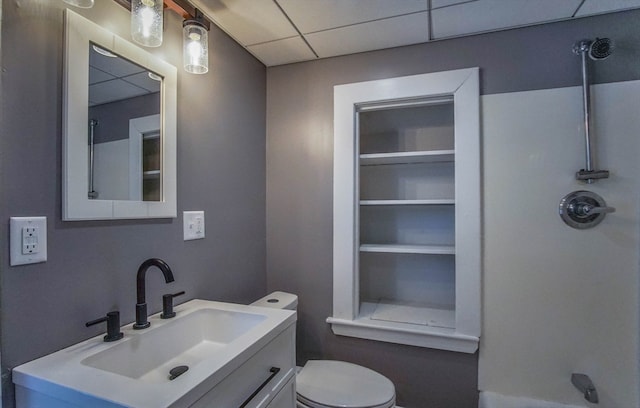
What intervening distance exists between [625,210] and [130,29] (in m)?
2.20

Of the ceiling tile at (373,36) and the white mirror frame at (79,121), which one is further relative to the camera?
the ceiling tile at (373,36)

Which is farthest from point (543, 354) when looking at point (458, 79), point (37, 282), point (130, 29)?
point (130, 29)

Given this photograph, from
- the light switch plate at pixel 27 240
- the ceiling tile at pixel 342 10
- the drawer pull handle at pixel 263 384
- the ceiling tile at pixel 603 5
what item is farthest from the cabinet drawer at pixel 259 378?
the ceiling tile at pixel 603 5

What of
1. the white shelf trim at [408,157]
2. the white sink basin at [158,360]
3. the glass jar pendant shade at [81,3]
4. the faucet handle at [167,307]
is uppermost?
the glass jar pendant shade at [81,3]

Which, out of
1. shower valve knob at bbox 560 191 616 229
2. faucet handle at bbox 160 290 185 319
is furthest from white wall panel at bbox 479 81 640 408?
faucet handle at bbox 160 290 185 319

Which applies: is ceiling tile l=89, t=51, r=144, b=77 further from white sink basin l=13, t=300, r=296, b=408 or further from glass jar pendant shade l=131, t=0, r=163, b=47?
white sink basin l=13, t=300, r=296, b=408

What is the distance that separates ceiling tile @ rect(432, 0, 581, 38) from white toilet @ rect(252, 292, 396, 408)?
1668 mm

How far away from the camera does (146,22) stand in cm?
99

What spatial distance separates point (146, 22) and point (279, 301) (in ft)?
4.49

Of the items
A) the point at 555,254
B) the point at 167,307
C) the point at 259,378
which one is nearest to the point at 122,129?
the point at 167,307

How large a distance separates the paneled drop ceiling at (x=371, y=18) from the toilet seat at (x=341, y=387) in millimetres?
1746

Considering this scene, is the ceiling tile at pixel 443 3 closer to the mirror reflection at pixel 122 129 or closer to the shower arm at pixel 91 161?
the mirror reflection at pixel 122 129

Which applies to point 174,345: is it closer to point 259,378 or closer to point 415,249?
point 259,378

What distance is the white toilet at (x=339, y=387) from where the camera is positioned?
1262 mm
